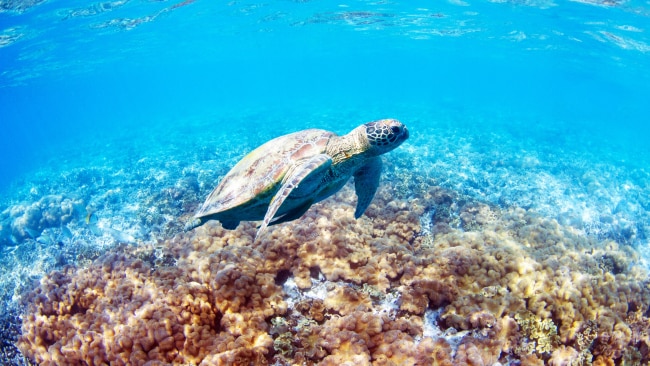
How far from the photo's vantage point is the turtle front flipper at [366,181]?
5789mm

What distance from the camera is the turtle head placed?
4641 millimetres

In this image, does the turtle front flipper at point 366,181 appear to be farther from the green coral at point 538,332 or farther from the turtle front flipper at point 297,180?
the green coral at point 538,332

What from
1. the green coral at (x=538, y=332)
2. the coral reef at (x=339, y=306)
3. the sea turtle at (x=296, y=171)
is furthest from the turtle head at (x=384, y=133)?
the green coral at (x=538, y=332)

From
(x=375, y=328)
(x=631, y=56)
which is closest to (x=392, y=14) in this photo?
(x=631, y=56)

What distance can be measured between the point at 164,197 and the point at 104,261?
20.2 ft

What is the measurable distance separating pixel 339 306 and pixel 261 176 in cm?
208

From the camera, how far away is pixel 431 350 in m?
3.43

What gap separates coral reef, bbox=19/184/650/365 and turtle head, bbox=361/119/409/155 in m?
1.68

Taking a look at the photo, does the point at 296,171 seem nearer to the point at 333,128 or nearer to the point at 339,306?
the point at 339,306

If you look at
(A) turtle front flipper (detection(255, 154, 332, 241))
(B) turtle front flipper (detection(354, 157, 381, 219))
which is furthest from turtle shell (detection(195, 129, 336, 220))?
(B) turtle front flipper (detection(354, 157, 381, 219))

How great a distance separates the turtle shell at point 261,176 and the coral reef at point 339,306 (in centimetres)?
72

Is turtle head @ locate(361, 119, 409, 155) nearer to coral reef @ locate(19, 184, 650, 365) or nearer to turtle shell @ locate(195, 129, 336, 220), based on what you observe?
turtle shell @ locate(195, 129, 336, 220)

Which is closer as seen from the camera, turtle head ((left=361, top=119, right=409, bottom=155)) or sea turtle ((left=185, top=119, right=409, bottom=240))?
sea turtle ((left=185, top=119, right=409, bottom=240))

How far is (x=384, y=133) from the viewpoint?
182 inches
